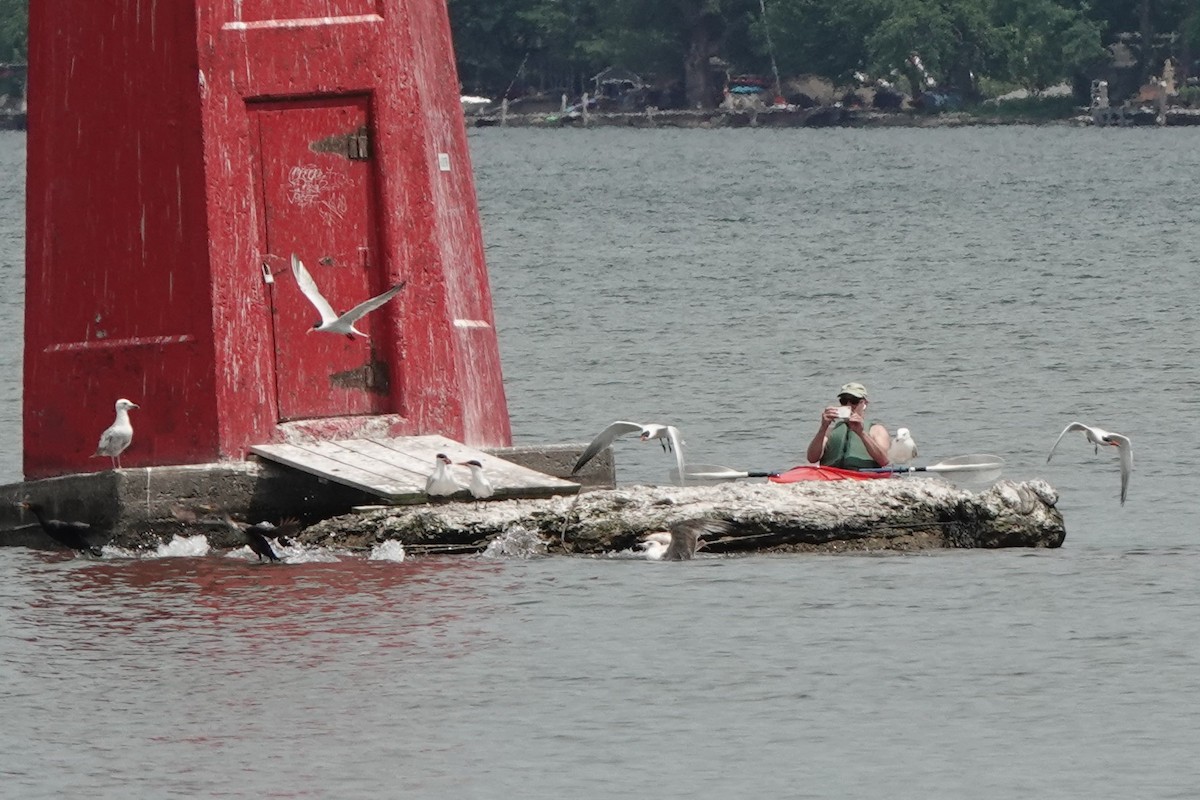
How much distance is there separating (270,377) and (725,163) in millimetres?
97980

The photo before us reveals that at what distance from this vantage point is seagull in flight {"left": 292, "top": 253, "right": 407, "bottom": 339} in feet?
52.1

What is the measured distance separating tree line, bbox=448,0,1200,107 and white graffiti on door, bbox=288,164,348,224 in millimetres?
117892

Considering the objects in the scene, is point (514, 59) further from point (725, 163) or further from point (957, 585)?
point (957, 585)

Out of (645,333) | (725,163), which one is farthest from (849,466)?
(725,163)

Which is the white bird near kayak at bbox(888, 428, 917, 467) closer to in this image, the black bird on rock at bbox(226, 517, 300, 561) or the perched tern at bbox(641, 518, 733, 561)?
the perched tern at bbox(641, 518, 733, 561)

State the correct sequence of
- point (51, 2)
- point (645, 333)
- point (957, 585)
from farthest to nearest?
point (645, 333)
point (51, 2)
point (957, 585)

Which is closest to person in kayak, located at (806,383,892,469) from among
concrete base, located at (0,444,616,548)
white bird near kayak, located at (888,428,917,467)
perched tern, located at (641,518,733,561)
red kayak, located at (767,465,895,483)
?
red kayak, located at (767,465,895,483)

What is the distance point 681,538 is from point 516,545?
2.93 feet

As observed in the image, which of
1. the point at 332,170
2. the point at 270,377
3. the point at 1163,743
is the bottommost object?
the point at 1163,743

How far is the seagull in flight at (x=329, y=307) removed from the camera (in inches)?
625

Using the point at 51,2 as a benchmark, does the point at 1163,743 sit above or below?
below

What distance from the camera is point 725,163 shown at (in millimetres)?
113688

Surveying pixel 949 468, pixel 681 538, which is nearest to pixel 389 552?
pixel 681 538

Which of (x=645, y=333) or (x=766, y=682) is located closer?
(x=766, y=682)
